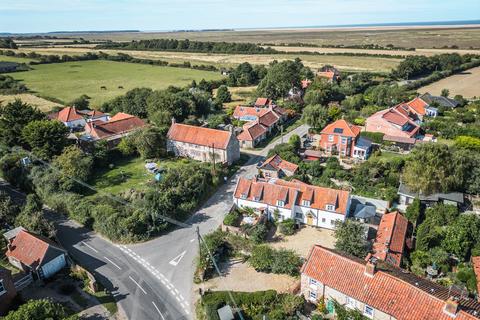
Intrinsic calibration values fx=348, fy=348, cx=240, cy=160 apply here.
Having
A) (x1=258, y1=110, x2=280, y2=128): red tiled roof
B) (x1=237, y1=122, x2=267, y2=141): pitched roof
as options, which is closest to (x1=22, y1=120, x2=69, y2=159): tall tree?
(x1=237, y1=122, x2=267, y2=141): pitched roof

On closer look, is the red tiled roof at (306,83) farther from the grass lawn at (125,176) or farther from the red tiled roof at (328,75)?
the grass lawn at (125,176)

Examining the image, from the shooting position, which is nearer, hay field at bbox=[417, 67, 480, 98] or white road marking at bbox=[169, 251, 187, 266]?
white road marking at bbox=[169, 251, 187, 266]

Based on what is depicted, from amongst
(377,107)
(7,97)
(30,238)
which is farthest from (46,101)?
(377,107)

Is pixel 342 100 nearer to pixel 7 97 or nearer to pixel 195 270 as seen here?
pixel 195 270

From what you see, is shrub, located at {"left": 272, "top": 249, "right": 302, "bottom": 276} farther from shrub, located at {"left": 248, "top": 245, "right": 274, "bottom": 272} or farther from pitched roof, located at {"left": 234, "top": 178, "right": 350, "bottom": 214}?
pitched roof, located at {"left": 234, "top": 178, "right": 350, "bottom": 214}

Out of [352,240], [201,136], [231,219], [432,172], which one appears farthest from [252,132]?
[352,240]

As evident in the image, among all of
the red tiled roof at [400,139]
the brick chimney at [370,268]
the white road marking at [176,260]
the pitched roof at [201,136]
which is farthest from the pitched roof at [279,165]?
the brick chimney at [370,268]

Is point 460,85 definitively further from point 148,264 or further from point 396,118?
point 148,264

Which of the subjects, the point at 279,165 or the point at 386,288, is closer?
the point at 386,288
